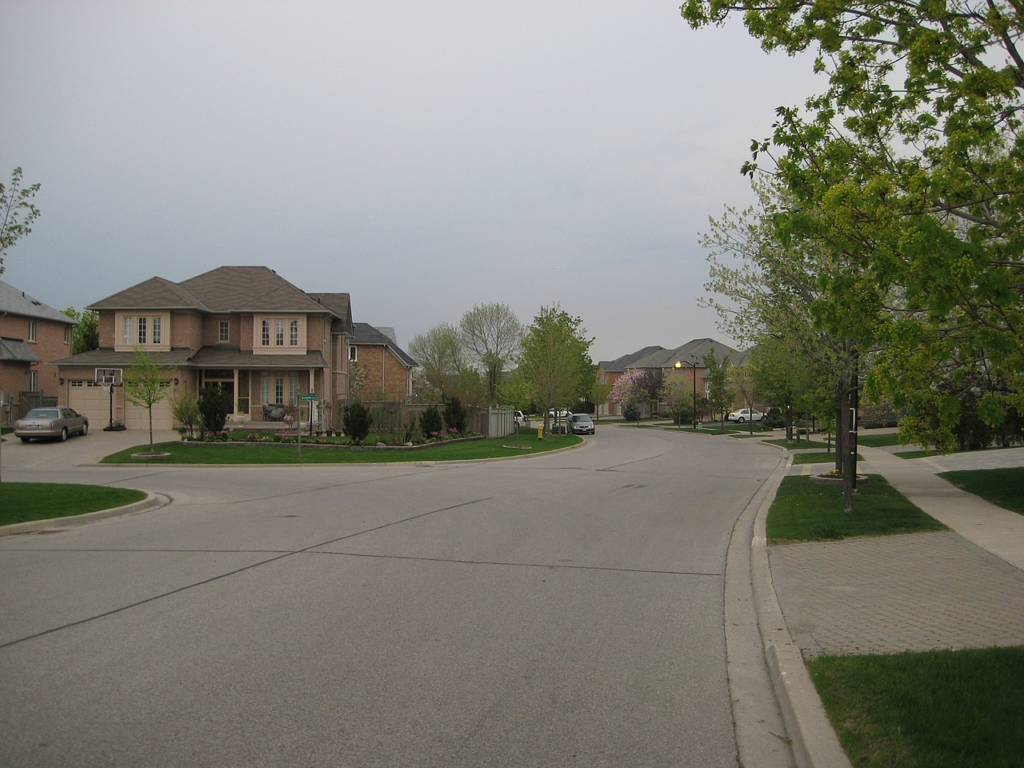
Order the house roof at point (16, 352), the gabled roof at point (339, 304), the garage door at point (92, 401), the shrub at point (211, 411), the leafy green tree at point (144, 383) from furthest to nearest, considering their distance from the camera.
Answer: the house roof at point (16, 352) → the gabled roof at point (339, 304) → the garage door at point (92, 401) → the shrub at point (211, 411) → the leafy green tree at point (144, 383)

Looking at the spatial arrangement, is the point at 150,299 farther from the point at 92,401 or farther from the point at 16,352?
the point at 16,352

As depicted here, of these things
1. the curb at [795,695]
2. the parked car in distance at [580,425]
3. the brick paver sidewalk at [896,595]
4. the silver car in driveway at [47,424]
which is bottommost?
the curb at [795,695]

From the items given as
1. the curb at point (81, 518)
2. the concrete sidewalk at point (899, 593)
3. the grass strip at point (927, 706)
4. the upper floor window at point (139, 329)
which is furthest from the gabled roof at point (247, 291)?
the grass strip at point (927, 706)

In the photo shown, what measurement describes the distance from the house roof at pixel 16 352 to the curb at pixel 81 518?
34635 mm

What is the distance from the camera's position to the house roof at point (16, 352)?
45.3m

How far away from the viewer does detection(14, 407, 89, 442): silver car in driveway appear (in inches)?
1294

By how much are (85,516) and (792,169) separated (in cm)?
1279

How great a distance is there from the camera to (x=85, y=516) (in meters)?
14.2

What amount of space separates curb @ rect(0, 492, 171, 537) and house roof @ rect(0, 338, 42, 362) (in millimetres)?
34635

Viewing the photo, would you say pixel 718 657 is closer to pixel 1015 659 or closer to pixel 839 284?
pixel 1015 659

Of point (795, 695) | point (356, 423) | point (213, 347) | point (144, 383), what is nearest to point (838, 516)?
point (795, 695)

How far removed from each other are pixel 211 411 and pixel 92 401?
11.0 m

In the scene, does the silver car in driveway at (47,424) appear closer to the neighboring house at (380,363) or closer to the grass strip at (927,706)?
the neighboring house at (380,363)

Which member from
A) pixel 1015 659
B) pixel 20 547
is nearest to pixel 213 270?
pixel 20 547
